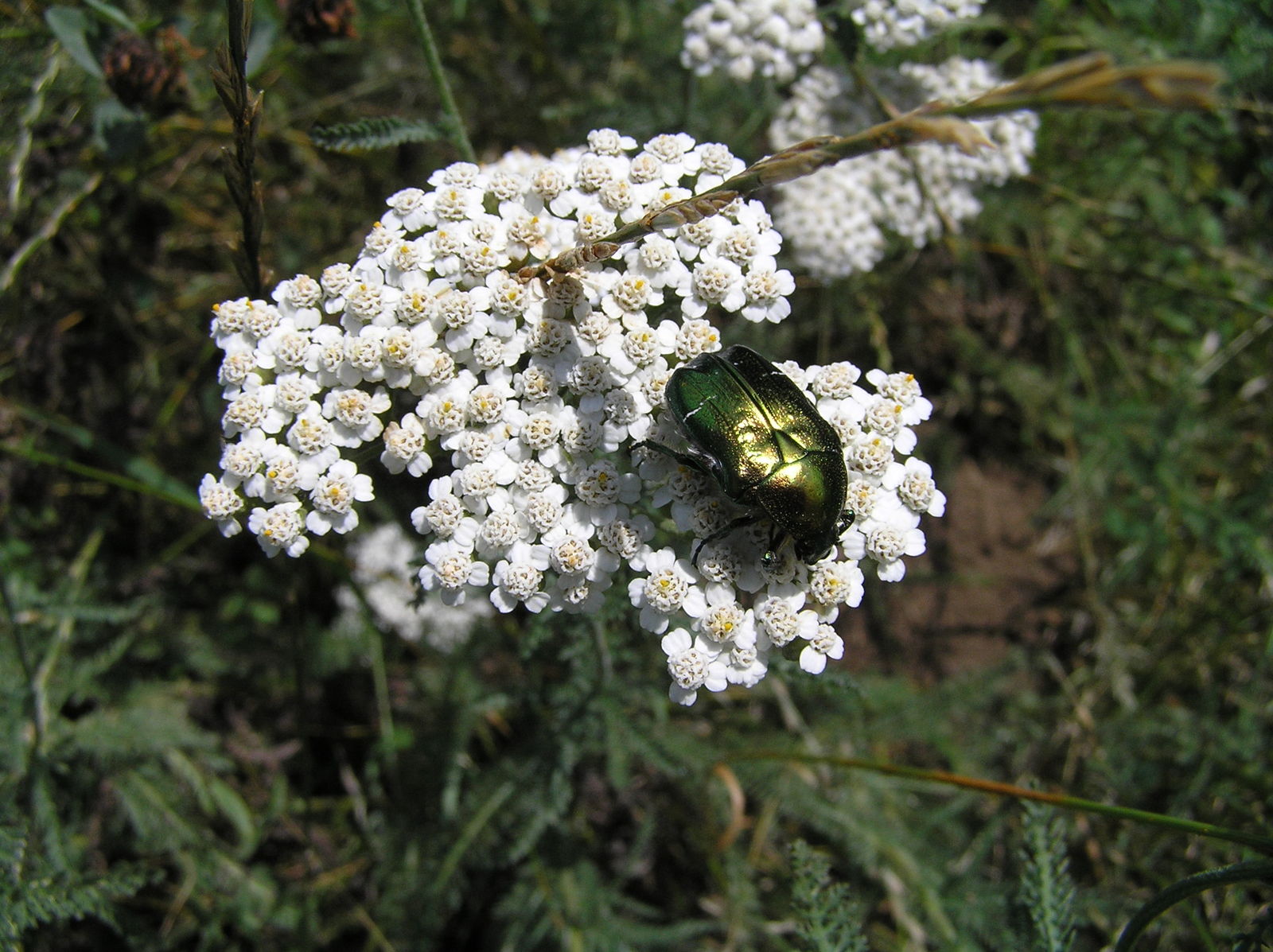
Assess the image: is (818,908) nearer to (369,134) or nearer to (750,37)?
(369,134)

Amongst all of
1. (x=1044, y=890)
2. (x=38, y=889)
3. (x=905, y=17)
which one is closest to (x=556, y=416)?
(x=1044, y=890)

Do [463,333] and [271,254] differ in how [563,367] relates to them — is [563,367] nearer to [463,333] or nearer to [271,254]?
[463,333]

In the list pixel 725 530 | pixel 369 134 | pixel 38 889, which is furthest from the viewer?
pixel 38 889

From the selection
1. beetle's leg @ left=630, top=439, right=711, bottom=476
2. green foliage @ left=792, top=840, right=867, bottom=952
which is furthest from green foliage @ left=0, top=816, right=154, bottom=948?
beetle's leg @ left=630, top=439, right=711, bottom=476

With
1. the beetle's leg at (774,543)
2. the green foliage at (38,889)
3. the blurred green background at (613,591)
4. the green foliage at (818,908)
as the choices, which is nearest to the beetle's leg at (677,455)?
the beetle's leg at (774,543)

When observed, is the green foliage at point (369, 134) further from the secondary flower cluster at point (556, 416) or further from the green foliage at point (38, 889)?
the green foliage at point (38, 889)
